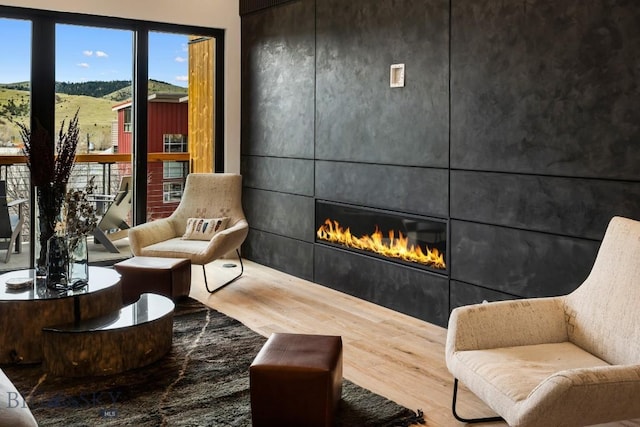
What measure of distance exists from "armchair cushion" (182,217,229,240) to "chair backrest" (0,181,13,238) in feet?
4.89

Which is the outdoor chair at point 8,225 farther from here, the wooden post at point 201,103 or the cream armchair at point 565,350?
the cream armchair at point 565,350

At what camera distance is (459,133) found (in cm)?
433

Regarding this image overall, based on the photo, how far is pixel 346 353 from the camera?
3990mm

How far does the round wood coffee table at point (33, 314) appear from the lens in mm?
3604

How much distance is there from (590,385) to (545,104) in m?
1.94

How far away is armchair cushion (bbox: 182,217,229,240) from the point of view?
572 cm

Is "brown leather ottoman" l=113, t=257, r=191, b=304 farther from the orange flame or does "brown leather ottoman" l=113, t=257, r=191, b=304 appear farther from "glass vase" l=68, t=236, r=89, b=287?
the orange flame

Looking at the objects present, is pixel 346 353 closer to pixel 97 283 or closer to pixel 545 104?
pixel 97 283

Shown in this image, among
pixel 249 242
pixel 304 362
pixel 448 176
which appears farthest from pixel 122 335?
pixel 249 242

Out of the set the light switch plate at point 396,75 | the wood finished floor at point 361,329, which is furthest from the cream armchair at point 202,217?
the light switch plate at point 396,75

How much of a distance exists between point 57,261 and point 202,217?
212cm

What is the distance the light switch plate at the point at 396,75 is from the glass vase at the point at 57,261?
2451mm

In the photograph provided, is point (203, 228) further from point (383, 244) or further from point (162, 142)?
point (383, 244)

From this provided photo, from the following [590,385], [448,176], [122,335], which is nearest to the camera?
[590,385]
